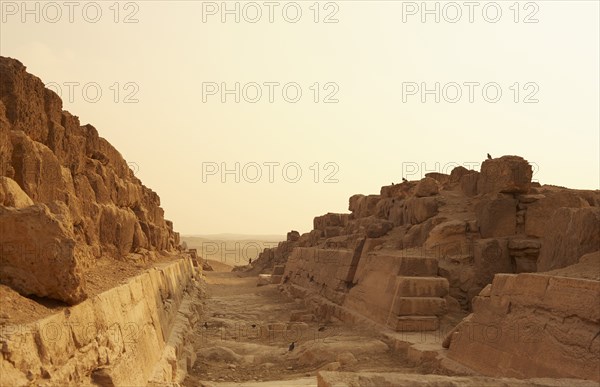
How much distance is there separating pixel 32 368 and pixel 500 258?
8.61 m

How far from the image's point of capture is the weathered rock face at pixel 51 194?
374cm

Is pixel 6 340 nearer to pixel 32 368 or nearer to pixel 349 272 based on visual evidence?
pixel 32 368

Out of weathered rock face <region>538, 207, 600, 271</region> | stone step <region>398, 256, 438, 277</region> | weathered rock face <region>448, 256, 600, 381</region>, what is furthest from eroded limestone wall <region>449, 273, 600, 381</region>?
stone step <region>398, 256, 438, 277</region>

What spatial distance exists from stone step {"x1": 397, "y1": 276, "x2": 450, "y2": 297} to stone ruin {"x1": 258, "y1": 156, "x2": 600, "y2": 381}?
2cm

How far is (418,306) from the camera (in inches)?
346

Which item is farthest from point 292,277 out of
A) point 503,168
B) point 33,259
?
point 33,259

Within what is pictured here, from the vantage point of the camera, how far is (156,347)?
5859mm

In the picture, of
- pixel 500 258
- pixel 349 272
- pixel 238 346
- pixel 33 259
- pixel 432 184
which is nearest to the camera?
pixel 33 259

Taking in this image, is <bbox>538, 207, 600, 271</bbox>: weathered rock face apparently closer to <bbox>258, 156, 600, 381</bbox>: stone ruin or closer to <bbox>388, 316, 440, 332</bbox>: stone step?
<bbox>258, 156, 600, 381</bbox>: stone ruin

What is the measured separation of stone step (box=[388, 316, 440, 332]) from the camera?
28.4 ft

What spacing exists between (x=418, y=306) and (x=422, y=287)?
1.16ft

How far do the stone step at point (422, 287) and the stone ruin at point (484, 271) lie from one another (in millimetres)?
18

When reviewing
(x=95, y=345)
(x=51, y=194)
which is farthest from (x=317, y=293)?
(x=95, y=345)

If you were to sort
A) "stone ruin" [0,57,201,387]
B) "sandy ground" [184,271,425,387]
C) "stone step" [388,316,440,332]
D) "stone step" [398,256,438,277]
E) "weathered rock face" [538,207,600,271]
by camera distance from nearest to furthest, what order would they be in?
"stone ruin" [0,57,201,387]
"weathered rock face" [538,207,600,271]
"sandy ground" [184,271,425,387]
"stone step" [388,316,440,332]
"stone step" [398,256,438,277]
